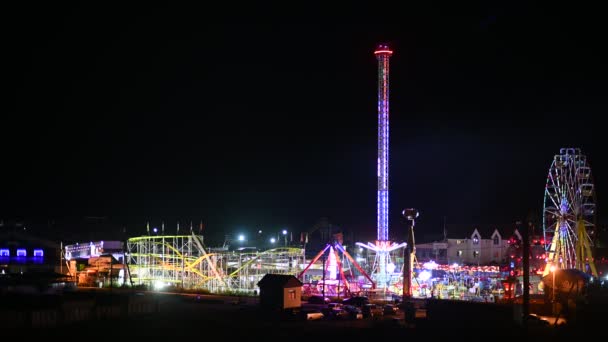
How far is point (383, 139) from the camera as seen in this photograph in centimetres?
5747

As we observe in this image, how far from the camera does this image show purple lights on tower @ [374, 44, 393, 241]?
56562 millimetres

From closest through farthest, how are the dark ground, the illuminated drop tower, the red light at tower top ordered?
the dark ground < the illuminated drop tower < the red light at tower top

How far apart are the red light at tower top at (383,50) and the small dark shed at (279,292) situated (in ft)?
97.9

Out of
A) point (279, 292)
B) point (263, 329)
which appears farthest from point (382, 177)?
point (263, 329)

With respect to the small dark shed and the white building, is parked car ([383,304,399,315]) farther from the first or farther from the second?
the white building

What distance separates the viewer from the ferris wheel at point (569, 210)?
45.1 m

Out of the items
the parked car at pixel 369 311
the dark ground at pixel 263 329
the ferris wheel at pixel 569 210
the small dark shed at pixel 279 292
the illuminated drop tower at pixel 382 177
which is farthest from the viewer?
the illuminated drop tower at pixel 382 177

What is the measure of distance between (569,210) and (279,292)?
75.2 feet

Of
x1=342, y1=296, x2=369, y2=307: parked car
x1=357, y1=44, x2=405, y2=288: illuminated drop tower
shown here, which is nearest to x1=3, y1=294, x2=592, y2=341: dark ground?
x1=342, y1=296, x2=369, y2=307: parked car

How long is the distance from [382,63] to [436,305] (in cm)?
3176

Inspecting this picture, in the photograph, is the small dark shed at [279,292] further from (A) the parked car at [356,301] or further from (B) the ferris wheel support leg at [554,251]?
(B) the ferris wheel support leg at [554,251]

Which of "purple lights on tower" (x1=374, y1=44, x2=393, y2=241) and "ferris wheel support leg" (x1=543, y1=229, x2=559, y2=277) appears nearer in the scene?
"ferris wheel support leg" (x1=543, y1=229, x2=559, y2=277)

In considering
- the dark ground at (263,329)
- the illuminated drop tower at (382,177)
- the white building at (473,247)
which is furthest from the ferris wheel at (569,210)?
the white building at (473,247)

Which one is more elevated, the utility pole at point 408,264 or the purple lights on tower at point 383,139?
the purple lights on tower at point 383,139
